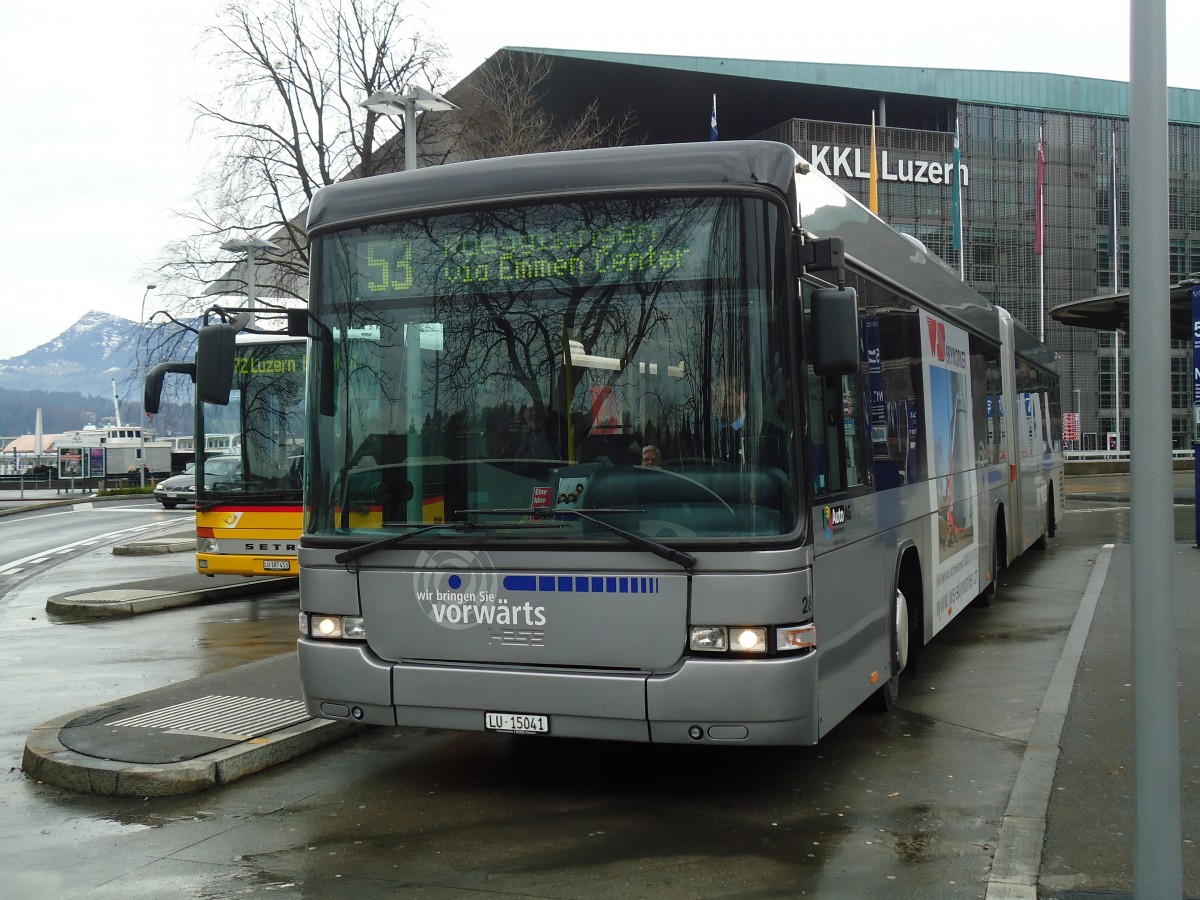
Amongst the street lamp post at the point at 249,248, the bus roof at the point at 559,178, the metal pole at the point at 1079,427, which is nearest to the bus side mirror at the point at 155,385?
the bus roof at the point at 559,178

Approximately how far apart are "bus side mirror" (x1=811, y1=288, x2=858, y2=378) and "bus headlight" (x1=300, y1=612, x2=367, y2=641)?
2564mm

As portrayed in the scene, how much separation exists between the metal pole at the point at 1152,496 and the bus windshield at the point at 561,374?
1.83 m

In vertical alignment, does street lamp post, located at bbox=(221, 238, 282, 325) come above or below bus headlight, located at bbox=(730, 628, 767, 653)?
above

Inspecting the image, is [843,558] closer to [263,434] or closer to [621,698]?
[621,698]

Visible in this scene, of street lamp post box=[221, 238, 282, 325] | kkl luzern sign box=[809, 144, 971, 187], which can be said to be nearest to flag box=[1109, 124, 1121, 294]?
kkl luzern sign box=[809, 144, 971, 187]

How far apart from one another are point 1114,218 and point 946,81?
11.5 m

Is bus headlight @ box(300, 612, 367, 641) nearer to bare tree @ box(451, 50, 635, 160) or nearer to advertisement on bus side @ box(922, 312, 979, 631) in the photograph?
advertisement on bus side @ box(922, 312, 979, 631)

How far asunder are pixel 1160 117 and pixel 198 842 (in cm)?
495

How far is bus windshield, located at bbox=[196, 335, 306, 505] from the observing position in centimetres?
1570

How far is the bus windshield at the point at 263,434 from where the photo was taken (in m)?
15.7

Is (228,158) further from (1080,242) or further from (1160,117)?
(1080,242)

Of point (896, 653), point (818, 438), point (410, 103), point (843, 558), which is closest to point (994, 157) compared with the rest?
point (410, 103)

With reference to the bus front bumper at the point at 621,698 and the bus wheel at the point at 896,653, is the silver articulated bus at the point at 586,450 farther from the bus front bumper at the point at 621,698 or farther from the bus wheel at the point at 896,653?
the bus wheel at the point at 896,653

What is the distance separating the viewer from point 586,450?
19.5ft
